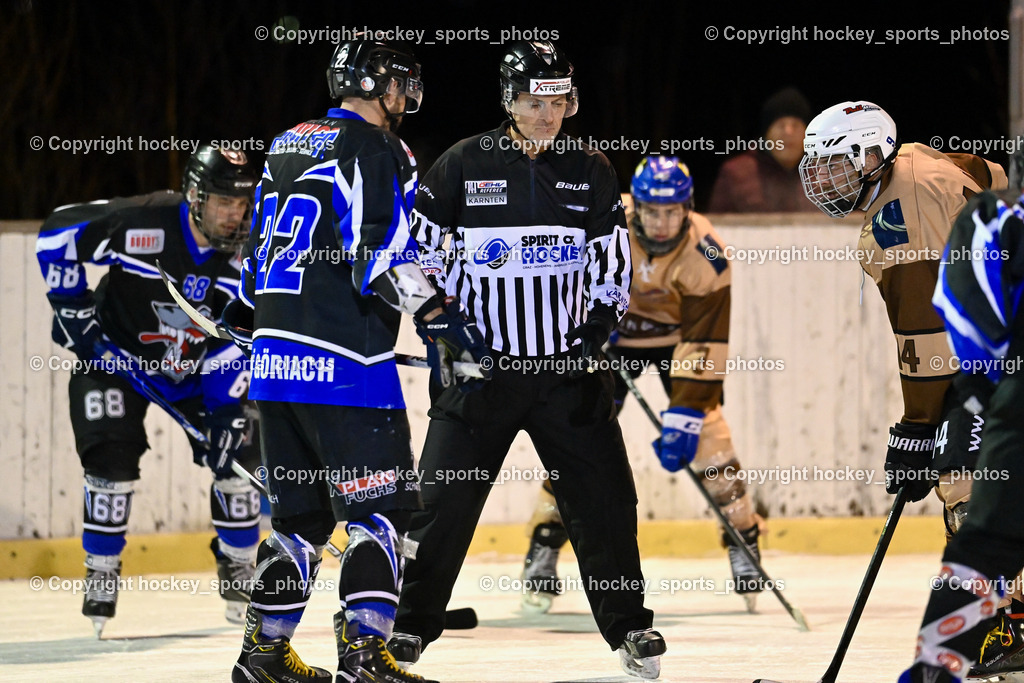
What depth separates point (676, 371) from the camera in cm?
601

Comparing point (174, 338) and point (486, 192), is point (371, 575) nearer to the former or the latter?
point (486, 192)

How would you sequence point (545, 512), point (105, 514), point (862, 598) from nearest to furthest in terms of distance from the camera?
point (862, 598) → point (105, 514) → point (545, 512)

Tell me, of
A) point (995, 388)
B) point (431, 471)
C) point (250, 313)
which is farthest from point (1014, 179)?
point (250, 313)

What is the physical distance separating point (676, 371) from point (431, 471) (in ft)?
6.26

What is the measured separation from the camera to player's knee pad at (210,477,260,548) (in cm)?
576

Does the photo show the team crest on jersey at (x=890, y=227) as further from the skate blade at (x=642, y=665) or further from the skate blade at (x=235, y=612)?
the skate blade at (x=235, y=612)

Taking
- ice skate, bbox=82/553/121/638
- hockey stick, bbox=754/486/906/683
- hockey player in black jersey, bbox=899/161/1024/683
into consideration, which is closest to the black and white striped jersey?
hockey stick, bbox=754/486/906/683

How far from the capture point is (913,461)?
162 inches

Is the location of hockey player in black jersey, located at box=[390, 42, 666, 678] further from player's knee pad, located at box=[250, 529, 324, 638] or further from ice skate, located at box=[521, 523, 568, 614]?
ice skate, located at box=[521, 523, 568, 614]

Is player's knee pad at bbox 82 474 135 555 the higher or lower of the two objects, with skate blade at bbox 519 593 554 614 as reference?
higher

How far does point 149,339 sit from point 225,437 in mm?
489

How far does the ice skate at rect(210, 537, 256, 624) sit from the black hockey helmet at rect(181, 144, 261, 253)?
1278mm

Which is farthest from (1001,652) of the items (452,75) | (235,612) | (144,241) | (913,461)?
(452,75)

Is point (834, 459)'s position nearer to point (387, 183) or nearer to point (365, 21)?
point (387, 183)
